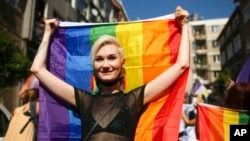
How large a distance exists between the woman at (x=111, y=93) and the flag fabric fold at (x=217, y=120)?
1.26 meters

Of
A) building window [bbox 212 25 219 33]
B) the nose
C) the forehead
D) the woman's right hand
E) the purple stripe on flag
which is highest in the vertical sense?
building window [bbox 212 25 219 33]

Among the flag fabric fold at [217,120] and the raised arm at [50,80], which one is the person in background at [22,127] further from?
the flag fabric fold at [217,120]

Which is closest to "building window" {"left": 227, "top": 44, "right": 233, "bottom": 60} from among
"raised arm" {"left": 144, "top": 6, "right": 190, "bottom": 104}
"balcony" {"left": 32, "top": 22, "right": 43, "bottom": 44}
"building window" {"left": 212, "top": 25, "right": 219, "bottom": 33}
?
"building window" {"left": 212, "top": 25, "right": 219, "bottom": 33}

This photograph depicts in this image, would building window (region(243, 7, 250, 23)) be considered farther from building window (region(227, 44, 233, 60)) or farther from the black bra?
the black bra

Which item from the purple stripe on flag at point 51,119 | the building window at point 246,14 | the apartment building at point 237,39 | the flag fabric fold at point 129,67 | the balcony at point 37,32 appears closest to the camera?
the flag fabric fold at point 129,67

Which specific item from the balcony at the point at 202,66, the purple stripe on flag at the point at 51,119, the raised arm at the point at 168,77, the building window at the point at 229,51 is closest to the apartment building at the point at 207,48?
the balcony at the point at 202,66

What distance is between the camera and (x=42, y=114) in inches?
119

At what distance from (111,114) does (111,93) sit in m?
0.18

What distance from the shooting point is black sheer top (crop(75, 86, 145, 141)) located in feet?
7.68

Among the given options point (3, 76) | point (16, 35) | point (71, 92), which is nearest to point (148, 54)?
point (71, 92)

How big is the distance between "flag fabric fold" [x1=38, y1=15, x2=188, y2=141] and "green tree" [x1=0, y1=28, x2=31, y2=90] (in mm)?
9339

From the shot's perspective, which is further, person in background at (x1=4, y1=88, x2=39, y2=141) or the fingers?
person in background at (x1=4, y1=88, x2=39, y2=141)

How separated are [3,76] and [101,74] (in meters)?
10.8

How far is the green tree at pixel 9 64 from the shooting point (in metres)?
12.1
